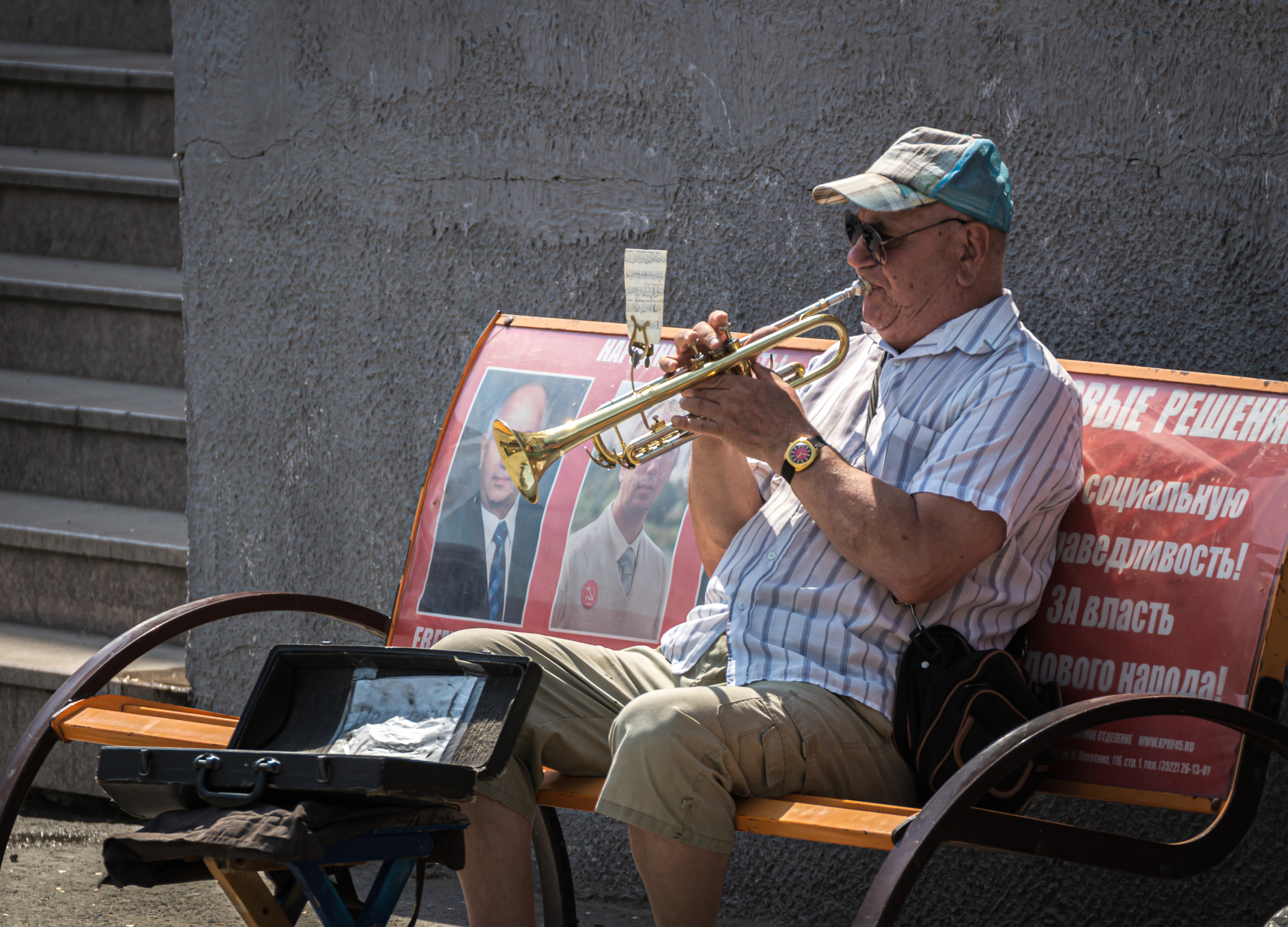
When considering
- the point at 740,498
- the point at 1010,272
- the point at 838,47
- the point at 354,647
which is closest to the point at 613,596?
the point at 740,498

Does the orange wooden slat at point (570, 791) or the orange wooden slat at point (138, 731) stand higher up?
the orange wooden slat at point (138, 731)

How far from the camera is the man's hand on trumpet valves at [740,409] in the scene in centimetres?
241

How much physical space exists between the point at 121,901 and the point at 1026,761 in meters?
2.35

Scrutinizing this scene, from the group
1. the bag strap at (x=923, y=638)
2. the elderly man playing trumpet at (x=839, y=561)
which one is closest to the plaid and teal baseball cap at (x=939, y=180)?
the elderly man playing trumpet at (x=839, y=561)

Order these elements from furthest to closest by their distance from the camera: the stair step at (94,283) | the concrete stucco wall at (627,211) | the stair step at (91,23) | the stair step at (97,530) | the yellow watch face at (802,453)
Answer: the stair step at (91,23) → the stair step at (94,283) → the stair step at (97,530) → the concrete stucco wall at (627,211) → the yellow watch face at (802,453)

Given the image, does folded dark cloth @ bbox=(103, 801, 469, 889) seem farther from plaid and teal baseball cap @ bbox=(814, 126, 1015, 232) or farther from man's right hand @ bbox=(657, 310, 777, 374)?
plaid and teal baseball cap @ bbox=(814, 126, 1015, 232)

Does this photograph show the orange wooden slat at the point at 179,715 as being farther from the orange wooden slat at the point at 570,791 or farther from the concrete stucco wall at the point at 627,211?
the concrete stucco wall at the point at 627,211

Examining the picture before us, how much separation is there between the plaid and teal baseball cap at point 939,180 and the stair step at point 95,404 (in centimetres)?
258

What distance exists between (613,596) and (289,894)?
890 mm

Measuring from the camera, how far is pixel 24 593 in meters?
4.39

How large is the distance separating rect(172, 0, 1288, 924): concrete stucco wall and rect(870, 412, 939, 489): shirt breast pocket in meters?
0.74

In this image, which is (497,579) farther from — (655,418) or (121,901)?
(121,901)

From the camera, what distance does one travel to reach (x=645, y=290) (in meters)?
2.54

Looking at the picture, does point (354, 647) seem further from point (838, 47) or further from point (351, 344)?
point (838, 47)
